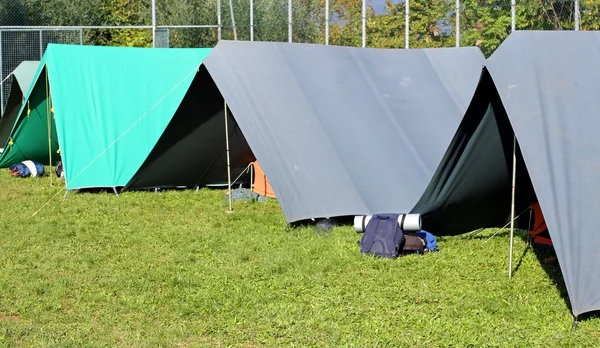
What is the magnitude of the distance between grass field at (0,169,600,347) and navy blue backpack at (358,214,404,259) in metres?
0.14

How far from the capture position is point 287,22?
1891cm

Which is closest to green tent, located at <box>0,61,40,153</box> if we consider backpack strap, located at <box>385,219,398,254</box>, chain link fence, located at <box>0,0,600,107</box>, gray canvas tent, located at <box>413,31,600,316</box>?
chain link fence, located at <box>0,0,600,107</box>

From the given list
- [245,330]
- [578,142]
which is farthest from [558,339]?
[245,330]

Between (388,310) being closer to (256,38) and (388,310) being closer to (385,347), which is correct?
(385,347)

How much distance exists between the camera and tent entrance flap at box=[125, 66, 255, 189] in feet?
30.8

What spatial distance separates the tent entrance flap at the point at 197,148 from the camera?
939 cm

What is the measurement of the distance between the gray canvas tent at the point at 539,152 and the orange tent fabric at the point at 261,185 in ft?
9.63

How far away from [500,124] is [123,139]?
18.3ft

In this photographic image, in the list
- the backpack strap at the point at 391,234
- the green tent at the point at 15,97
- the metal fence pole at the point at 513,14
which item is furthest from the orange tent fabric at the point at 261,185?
the metal fence pole at the point at 513,14

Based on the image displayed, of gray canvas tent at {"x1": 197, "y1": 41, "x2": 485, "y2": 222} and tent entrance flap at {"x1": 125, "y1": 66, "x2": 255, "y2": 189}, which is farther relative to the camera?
tent entrance flap at {"x1": 125, "y1": 66, "x2": 255, "y2": 189}

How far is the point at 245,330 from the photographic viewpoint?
16.4 feet

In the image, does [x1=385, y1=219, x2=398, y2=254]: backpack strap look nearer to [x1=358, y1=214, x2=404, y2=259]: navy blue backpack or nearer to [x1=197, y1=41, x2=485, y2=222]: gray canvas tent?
[x1=358, y1=214, x2=404, y2=259]: navy blue backpack

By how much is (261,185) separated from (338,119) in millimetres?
1548

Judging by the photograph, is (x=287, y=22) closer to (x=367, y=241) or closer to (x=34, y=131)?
(x=34, y=131)
